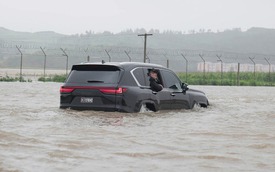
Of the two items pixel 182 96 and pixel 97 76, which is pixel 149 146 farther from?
pixel 182 96

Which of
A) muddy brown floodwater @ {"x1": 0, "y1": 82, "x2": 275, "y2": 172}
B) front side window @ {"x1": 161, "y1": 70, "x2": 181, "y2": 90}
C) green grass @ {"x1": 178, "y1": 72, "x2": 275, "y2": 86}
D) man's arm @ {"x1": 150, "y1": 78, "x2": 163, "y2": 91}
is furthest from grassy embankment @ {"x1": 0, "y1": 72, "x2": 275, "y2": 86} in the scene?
muddy brown floodwater @ {"x1": 0, "y1": 82, "x2": 275, "y2": 172}

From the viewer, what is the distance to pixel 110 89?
13.7m

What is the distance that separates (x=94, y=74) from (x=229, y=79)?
1815 inches

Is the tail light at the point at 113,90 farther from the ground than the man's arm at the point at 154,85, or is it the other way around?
the man's arm at the point at 154,85

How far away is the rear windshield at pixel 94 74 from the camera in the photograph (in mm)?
13860

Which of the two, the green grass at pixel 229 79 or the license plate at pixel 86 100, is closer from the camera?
the license plate at pixel 86 100

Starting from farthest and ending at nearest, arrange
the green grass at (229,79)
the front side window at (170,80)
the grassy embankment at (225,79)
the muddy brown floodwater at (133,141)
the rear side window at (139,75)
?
the green grass at (229,79)
the grassy embankment at (225,79)
the front side window at (170,80)
the rear side window at (139,75)
the muddy brown floodwater at (133,141)

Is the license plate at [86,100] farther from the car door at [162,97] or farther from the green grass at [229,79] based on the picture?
the green grass at [229,79]

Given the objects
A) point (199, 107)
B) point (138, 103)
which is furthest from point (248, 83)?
point (138, 103)

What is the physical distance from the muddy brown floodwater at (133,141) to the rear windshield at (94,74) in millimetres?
730

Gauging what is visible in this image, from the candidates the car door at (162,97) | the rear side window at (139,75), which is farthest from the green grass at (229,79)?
the rear side window at (139,75)

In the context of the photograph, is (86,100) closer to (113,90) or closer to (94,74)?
(94,74)

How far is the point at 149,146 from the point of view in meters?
9.38

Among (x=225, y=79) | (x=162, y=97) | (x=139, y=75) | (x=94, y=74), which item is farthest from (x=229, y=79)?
(x=94, y=74)
